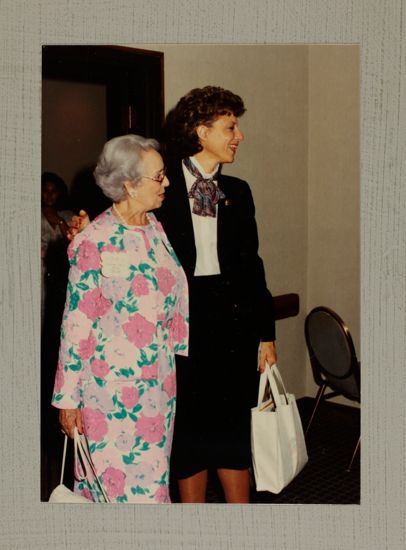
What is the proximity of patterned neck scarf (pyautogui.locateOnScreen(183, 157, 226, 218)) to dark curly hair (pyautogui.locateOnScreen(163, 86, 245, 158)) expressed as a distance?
77mm

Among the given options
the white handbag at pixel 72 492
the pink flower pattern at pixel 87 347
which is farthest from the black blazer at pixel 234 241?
the white handbag at pixel 72 492

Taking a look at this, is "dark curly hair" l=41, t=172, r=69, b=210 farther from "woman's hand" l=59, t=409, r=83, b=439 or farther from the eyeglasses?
"woman's hand" l=59, t=409, r=83, b=439

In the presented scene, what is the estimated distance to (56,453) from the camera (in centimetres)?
246

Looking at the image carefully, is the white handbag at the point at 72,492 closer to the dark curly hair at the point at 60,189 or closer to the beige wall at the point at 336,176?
the dark curly hair at the point at 60,189

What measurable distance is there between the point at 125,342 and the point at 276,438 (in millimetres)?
578

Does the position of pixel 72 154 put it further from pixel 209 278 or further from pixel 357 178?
pixel 357 178

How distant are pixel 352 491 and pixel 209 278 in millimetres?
817

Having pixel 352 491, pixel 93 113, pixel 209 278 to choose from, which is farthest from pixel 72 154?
pixel 352 491

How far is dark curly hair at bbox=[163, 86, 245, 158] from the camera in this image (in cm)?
239

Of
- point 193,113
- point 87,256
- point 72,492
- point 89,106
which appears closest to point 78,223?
point 87,256

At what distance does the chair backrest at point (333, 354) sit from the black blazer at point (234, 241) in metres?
0.15

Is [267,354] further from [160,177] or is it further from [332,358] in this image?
[160,177]

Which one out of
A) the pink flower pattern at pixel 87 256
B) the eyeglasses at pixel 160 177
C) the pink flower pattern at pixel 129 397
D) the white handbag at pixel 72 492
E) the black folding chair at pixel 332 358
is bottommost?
the white handbag at pixel 72 492

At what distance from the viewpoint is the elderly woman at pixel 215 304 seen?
2463mm
